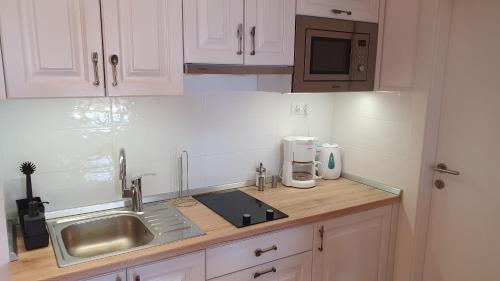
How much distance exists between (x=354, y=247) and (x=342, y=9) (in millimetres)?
1261

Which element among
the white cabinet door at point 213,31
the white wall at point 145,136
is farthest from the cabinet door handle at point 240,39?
the white wall at point 145,136

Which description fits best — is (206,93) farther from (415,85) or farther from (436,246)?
(436,246)

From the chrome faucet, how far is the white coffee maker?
2.79ft

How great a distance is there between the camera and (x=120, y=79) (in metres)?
1.48

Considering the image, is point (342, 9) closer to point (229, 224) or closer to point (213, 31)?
point (213, 31)

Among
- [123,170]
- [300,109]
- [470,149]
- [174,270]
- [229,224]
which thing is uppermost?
[300,109]

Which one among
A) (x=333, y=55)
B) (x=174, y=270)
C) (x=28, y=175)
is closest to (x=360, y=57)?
(x=333, y=55)

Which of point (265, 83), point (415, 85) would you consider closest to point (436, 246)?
point (415, 85)

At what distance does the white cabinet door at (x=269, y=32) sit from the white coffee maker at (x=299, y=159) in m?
0.58

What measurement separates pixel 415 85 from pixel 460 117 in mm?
271

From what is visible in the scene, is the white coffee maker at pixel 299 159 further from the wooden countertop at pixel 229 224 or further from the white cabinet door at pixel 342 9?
the white cabinet door at pixel 342 9

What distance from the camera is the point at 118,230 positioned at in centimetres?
183

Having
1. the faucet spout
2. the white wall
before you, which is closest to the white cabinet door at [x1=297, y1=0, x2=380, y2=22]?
the white wall

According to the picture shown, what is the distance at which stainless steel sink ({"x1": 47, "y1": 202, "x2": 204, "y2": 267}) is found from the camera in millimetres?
1640
